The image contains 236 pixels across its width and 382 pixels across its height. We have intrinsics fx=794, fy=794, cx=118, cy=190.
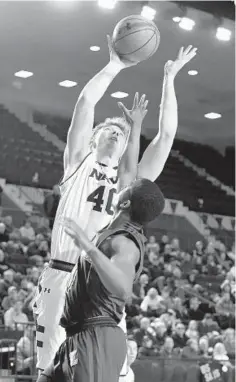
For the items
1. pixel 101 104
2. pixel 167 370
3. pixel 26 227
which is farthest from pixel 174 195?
pixel 167 370

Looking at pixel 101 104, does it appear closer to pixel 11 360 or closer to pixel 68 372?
pixel 11 360

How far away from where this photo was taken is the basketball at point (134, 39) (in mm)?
5348

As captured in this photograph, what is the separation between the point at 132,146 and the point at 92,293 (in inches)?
52.2

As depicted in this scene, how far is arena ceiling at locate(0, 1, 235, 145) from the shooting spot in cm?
1477

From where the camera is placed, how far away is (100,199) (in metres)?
5.21

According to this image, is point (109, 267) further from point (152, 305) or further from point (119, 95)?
point (119, 95)

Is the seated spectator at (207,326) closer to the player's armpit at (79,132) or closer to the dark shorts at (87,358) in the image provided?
the player's armpit at (79,132)

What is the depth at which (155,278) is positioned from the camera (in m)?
17.1

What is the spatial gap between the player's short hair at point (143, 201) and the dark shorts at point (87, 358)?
21.1 inches

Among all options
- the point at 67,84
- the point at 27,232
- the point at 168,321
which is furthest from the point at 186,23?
the point at 27,232

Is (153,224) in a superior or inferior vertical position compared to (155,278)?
superior

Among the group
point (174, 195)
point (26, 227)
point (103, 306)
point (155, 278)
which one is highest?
point (174, 195)

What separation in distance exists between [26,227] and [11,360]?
7609mm

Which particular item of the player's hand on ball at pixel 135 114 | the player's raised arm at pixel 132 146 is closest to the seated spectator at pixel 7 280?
the player's raised arm at pixel 132 146
